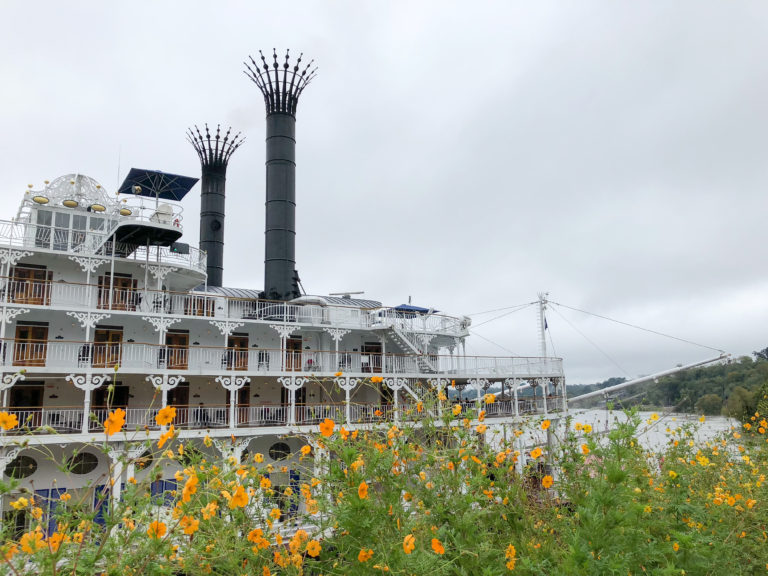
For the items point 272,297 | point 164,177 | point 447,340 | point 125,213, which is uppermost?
point 164,177

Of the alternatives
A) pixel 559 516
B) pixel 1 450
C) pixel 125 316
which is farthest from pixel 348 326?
pixel 559 516

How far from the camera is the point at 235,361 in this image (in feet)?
75.5

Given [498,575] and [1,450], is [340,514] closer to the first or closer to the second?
[498,575]

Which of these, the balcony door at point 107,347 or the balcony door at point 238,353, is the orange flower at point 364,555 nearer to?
the balcony door at point 107,347

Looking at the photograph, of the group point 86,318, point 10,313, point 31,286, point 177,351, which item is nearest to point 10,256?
point 31,286

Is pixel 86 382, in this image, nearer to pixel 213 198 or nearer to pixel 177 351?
pixel 177 351

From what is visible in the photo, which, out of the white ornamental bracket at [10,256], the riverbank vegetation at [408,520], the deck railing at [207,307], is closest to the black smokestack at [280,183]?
the deck railing at [207,307]

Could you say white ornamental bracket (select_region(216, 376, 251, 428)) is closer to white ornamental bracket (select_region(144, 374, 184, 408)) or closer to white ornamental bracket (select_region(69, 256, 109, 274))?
white ornamental bracket (select_region(144, 374, 184, 408))

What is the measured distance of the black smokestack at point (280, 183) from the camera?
27.4m

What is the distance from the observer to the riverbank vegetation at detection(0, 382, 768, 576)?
276 cm

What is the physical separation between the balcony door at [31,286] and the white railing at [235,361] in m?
1.54

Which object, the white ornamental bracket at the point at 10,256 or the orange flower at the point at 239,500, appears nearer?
the orange flower at the point at 239,500

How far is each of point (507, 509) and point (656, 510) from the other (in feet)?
4.53

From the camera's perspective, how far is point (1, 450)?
641 inches
